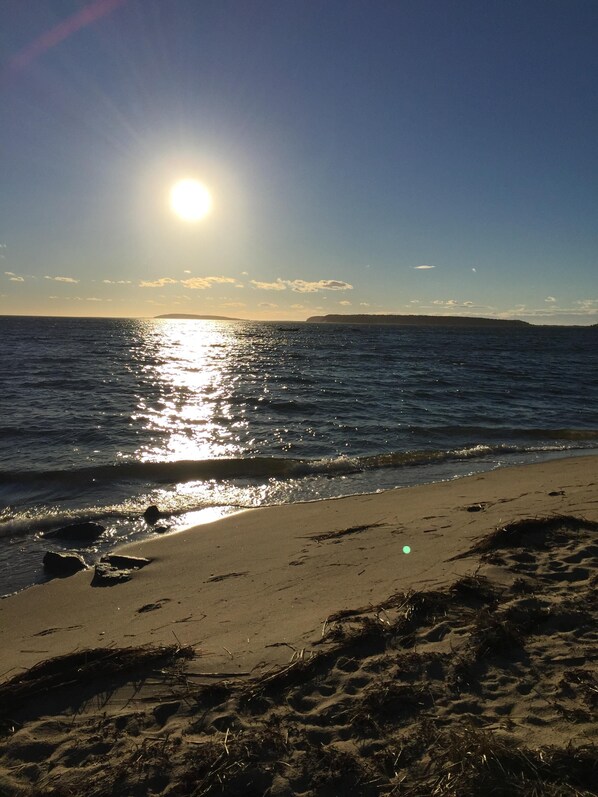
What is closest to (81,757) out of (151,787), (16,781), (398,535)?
(16,781)

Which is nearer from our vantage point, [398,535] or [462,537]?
[462,537]

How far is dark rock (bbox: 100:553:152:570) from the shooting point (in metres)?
6.38

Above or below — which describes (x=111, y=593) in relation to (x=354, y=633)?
below

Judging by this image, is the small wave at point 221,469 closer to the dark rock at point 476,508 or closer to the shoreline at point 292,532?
the shoreline at point 292,532

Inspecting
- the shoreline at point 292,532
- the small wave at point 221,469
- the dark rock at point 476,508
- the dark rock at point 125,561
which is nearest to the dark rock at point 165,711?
the shoreline at point 292,532

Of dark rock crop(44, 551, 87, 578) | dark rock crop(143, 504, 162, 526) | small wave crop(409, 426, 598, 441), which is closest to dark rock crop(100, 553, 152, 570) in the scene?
dark rock crop(44, 551, 87, 578)

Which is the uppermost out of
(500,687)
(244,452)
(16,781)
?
(500,687)

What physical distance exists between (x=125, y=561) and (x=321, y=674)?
13.3 feet

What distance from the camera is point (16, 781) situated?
2629mm

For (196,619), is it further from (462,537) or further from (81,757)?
(462,537)

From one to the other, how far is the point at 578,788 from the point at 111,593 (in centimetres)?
511

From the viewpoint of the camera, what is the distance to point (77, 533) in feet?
25.0

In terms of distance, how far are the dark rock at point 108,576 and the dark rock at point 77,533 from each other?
154 cm

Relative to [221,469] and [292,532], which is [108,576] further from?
[221,469]
